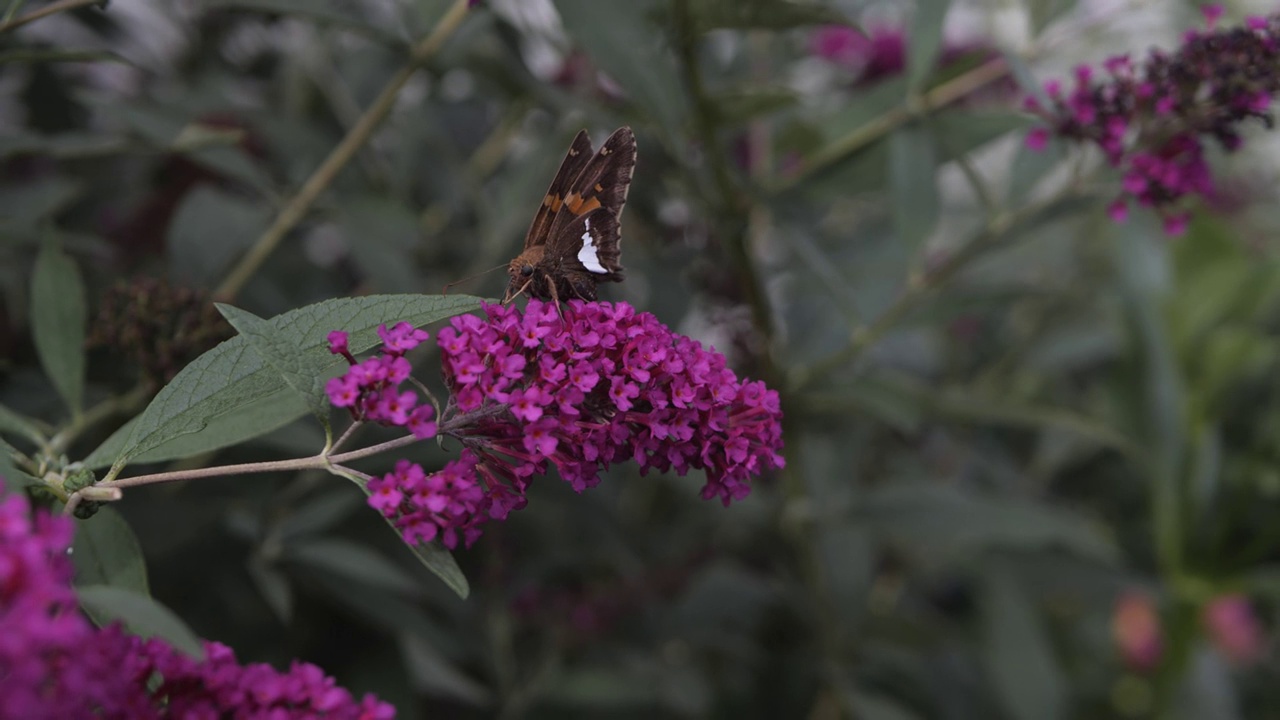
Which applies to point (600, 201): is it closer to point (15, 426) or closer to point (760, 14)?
point (760, 14)

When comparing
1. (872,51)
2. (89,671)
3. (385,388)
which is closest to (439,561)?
(385,388)

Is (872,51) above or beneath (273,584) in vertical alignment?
above

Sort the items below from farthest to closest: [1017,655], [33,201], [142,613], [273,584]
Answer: [1017,655]
[33,201]
[273,584]
[142,613]

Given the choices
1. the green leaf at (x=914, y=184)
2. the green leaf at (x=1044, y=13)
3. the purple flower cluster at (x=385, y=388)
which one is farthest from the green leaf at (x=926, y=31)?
the purple flower cluster at (x=385, y=388)

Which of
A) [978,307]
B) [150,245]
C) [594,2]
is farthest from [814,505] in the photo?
[150,245]

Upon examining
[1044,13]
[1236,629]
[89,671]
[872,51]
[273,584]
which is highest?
[872,51]

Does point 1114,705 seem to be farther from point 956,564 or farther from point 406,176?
point 406,176
